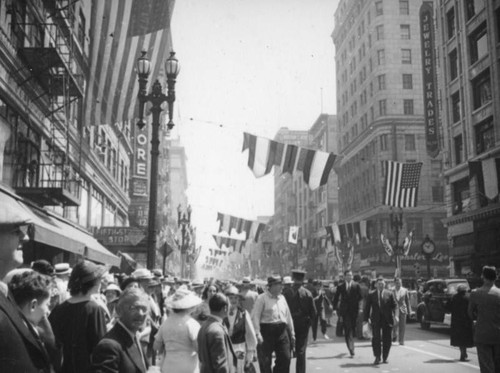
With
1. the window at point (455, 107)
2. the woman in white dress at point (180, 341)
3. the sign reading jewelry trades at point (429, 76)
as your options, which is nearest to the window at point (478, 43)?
the window at point (455, 107)

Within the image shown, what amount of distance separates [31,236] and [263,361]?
602 centimetres

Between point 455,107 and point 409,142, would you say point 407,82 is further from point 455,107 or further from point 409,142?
point 455,107

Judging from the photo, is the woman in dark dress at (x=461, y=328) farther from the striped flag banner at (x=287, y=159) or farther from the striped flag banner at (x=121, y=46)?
the striped flag banner at (x=121, y=46)

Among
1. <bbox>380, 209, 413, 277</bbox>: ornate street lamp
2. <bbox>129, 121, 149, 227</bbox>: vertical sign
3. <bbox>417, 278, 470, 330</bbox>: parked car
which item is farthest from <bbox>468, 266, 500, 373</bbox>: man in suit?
<bbox>129, 121, 149, 227</bbox>: vertical sign

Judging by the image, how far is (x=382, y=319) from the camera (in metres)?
13.4

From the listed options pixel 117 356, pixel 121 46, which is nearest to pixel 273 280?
pixel 117 356

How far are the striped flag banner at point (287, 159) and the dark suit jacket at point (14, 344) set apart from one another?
1828 centimetres

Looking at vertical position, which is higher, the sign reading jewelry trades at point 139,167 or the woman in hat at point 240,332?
the sign reading jewelry trades at point 139,167

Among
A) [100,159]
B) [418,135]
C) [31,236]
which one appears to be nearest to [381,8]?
[418,135]

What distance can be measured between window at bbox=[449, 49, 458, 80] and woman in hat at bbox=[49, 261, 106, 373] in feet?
120

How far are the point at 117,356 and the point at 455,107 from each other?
124 ft

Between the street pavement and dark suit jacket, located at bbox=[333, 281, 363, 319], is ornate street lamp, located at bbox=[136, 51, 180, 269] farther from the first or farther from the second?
dark suit jacket, located at bbox=[333, 281, 363, 319]

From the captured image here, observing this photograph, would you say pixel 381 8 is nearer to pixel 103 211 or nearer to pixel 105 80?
pixel 103 211

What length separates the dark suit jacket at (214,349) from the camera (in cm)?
614
